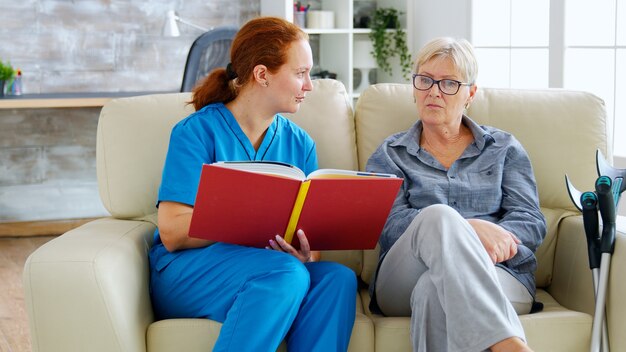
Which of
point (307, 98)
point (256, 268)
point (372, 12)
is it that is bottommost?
point (256, 268)

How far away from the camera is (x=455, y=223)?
1966 millimetres

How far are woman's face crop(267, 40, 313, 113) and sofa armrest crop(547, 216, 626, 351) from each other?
2.81ft

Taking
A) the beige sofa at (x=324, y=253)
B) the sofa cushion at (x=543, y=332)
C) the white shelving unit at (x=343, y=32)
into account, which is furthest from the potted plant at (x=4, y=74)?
the sofa cushion at (x=543, y=332)

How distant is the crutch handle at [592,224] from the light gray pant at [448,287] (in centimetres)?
19

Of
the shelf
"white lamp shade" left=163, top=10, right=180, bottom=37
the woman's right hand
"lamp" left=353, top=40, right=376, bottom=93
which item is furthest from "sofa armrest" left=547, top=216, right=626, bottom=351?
"white lamp shade" left=163, top=10, right=180, bottom=37

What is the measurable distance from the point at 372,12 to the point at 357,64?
0.43m

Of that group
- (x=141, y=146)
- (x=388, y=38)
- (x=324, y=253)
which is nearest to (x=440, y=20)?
(x=388, y=38)

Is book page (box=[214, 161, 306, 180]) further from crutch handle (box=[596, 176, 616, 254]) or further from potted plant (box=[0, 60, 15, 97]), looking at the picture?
potted plant (box=[0, 60, 15, 97])

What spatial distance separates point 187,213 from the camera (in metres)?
2.11

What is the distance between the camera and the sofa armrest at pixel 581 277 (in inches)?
81.4

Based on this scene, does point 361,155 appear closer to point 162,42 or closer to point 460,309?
point 460,309

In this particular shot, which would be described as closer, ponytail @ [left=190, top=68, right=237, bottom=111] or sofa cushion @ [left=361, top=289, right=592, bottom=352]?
sofa cushion @ [left=361, top=289, right=592, bottom=352]

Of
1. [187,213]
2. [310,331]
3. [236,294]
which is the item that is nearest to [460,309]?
[310,331]

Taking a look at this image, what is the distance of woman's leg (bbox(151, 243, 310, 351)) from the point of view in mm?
1900
